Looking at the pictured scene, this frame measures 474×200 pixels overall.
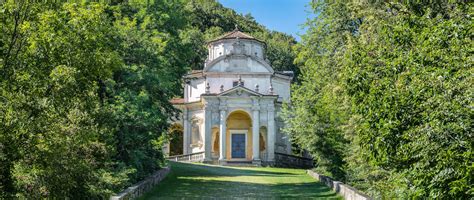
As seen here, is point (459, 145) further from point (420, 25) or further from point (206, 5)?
point (206, 5)

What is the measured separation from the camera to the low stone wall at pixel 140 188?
1693 centimetres

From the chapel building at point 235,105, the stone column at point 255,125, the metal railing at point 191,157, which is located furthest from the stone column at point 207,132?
the stone column at point 255,125

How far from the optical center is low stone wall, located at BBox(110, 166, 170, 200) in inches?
667

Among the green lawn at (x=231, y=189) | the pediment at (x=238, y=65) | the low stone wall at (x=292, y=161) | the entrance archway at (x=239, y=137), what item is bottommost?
the green lawn at (x=231, y=189)

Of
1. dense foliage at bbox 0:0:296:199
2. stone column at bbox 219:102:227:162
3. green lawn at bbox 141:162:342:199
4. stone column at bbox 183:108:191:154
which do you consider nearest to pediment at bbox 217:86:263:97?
stone column at bbox 219:102:227:162

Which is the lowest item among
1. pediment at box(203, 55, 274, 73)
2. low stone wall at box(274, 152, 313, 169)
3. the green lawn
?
the green lawn

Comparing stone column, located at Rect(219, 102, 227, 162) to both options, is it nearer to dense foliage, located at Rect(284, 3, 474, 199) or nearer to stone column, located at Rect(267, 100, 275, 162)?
stone column, located at Rect(267, 100, 275, 162)

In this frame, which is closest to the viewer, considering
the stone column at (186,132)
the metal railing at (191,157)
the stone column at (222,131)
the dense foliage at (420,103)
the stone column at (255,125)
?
the dense foliage at (420,103)

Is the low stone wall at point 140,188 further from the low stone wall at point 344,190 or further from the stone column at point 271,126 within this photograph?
the stone column at point 271,126

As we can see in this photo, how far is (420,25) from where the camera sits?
13.1 m

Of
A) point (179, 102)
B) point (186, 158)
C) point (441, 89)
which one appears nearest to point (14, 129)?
point (441, 89)

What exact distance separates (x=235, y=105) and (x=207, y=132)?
3392 millimetres

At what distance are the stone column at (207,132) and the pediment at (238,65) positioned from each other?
461 cm

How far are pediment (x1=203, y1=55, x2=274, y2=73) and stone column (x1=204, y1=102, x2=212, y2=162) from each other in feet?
15.1
